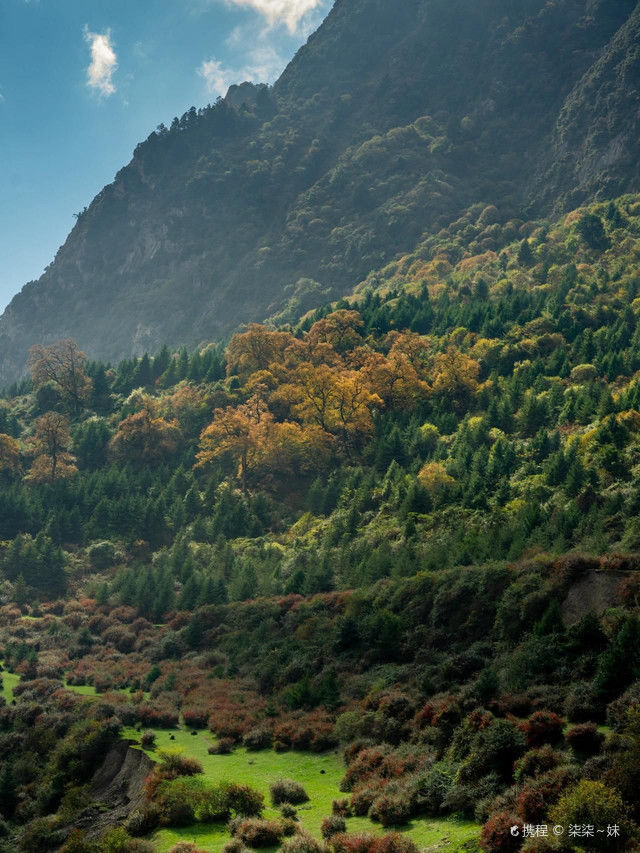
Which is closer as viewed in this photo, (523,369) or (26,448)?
(523,369)

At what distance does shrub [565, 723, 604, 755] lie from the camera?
21.0m

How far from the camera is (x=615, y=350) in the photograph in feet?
279

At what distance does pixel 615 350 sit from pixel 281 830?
7580cm

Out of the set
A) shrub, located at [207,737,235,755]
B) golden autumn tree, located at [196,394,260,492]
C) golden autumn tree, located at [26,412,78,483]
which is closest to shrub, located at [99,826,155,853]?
shrub, located at [207,737,235,755]

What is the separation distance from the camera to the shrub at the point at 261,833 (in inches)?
873

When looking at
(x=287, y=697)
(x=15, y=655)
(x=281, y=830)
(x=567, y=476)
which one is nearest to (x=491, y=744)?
(x=281, y=830)

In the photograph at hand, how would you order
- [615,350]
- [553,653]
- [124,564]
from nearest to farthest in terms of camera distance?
[553,653] < [124,564] < [615,350]

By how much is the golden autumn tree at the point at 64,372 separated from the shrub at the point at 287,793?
95.3 metres

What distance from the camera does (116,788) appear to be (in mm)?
31000

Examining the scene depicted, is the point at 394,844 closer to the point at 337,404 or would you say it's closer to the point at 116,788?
the point at 116,788

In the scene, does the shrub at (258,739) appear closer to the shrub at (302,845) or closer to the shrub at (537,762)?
the shrub at (302,845)

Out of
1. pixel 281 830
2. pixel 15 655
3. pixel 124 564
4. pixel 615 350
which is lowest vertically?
pixel 281 830

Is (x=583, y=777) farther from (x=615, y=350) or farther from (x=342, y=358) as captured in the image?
(x=342, y=358)

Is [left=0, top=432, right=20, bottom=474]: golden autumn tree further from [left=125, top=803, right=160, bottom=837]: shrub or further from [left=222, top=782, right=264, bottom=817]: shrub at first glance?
[left=222, top=782, right=264, bottom=817]: shrub
